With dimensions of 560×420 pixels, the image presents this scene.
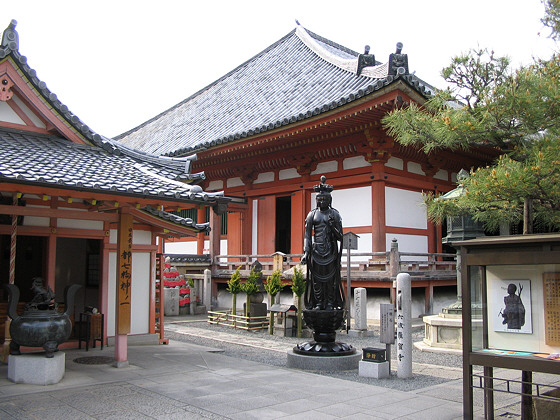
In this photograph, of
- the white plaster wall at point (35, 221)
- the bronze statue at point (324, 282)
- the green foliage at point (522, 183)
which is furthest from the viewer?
the white plaster wall at point (35, 221)

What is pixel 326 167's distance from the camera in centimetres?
1612

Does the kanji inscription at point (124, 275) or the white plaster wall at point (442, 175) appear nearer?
the kanji inscription at point (124, 275)

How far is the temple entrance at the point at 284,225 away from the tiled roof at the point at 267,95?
4023mm

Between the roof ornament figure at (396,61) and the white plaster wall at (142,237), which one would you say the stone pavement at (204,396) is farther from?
the roof ornament figure at (396,61)

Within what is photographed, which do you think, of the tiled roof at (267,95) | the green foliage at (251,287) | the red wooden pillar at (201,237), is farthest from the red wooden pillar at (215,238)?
the green foliage at (251,287)

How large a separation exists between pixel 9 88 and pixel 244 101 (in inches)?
515

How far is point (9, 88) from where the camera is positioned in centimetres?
869

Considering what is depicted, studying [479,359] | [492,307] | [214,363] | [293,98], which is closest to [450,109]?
[492,307]

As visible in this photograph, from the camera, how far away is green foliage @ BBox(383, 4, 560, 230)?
5684 mm

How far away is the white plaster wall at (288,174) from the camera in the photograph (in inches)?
672

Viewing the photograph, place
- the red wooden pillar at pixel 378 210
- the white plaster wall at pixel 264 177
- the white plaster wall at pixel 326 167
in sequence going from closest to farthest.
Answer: the red wooden pillar at pixel 378 210
the white plaster wall at pixel 326 167
the white plaster wall at pixel 264 177

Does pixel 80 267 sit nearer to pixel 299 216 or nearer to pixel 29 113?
pixel 29 113

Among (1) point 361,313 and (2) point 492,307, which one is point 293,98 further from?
(2) point 492,307

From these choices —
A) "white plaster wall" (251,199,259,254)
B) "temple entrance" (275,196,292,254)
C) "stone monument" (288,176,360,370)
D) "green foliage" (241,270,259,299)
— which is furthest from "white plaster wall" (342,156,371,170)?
"stone monument" (288,176,360,370)
